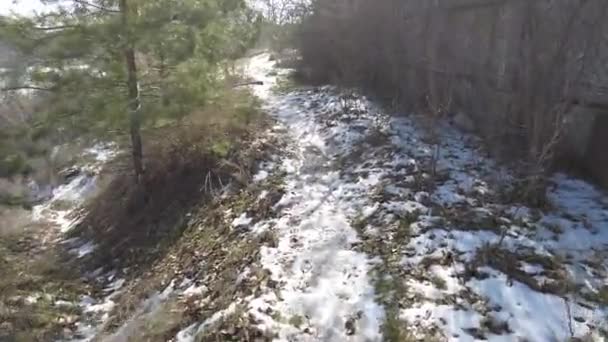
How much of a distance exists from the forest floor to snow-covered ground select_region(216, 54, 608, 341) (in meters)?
0.02

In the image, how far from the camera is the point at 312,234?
5602mm

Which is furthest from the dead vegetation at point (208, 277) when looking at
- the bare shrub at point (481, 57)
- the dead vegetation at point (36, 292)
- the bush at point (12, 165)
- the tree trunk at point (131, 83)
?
the bare shrub at point (481, 57)

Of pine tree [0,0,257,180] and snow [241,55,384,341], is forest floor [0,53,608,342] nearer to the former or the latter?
snow [241,55,384,341]

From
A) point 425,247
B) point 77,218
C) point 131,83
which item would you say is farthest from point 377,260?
point 77,218

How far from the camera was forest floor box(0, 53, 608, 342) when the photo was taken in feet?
13.0

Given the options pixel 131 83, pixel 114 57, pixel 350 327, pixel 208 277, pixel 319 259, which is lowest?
pixel 208 277

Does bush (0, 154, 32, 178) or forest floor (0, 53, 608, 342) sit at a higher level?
bush (0, 154, 32, 178)

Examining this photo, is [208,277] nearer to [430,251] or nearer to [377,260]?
[377,260]

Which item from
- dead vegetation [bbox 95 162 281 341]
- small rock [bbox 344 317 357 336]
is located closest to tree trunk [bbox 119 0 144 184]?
dead vegetation [bbox 95 162 281 341]

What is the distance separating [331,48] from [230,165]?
619 centimetres

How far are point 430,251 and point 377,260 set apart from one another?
1.86ft

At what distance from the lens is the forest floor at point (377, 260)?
397 cm

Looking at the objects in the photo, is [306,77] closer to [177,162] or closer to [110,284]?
[177,162]

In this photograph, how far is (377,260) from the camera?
487 centimetres
